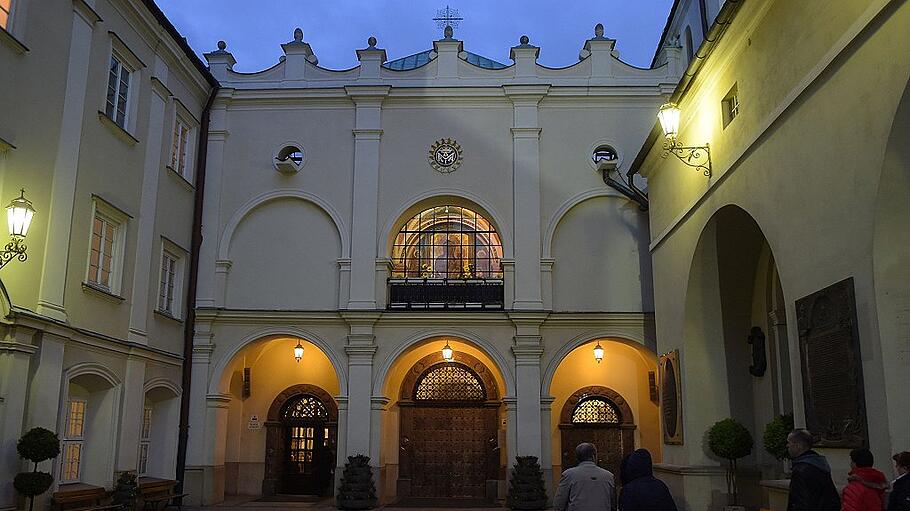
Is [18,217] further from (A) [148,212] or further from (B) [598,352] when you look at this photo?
(B) [598,352]

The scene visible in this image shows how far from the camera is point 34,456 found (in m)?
12.8

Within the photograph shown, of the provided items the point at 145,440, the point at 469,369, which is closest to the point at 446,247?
the point at 469,369

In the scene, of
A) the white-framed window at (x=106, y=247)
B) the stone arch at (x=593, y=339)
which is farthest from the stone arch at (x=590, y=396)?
the white-framed window at (x=106, y=247)

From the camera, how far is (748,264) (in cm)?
1433

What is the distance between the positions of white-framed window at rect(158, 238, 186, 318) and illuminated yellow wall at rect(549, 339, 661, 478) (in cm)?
964

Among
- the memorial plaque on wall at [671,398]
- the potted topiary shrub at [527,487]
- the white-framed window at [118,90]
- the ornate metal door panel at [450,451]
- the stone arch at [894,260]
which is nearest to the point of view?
the stone arch at [894,260]

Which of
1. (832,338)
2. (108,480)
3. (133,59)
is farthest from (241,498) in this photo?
(832,338)

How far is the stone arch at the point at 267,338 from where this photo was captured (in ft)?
65.5

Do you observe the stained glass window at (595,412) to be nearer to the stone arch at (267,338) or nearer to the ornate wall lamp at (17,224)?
the stone arch at (267,338)

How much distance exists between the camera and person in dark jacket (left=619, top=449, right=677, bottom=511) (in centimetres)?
641

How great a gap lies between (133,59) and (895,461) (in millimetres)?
15456

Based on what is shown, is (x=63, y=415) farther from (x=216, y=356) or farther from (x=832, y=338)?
(x=832, y=338)

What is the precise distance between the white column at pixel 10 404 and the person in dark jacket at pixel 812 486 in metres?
11.2

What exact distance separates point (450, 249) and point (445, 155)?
96.2 inches
